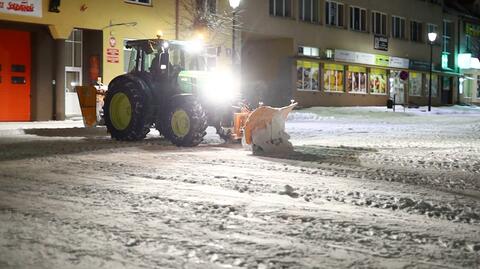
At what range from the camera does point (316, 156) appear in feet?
41.2

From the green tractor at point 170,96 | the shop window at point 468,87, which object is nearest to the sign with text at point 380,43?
the shop window at point 468,87

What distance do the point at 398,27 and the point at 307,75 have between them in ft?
38.9

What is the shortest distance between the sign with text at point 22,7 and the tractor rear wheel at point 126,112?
325 inches

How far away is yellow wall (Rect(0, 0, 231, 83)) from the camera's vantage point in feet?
78.9

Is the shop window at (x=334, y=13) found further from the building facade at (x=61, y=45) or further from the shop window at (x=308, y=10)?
the building facade at (x=61, y=45)

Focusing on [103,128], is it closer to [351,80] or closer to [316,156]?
[316,156]

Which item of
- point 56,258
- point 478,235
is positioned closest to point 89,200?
point 56,258

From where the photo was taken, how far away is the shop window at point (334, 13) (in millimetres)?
40125

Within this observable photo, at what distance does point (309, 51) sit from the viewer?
128 feet

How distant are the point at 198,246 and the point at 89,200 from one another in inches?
101

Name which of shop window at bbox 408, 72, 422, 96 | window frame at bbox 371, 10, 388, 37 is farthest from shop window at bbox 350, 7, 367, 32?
shop window at bbox 408, 72, 422, 96

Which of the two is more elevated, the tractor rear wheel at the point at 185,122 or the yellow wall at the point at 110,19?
the yellow wall at the point at 110,19

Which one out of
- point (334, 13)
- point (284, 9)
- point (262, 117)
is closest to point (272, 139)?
point (262, 117)

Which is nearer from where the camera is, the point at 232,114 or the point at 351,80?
the point at 232,114
